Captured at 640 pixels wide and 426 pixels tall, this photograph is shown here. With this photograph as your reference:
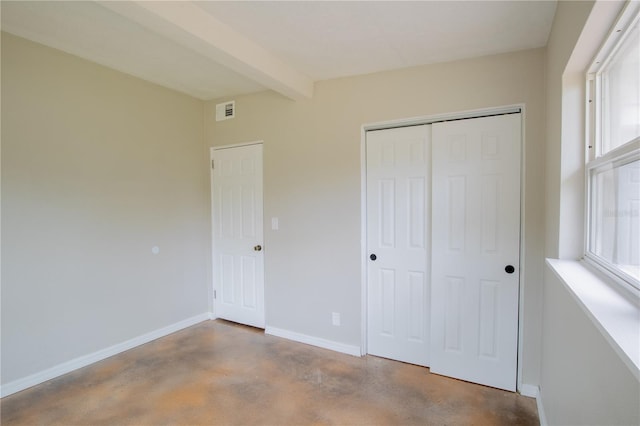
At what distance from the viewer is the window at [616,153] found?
3.29 ft

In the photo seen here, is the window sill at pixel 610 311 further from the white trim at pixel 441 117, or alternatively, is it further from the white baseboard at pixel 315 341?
the white baseboard at pixel 315 341

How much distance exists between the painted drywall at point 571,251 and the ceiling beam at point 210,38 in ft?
5.94

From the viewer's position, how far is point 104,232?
275 centimetres

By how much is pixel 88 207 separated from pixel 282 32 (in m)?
2.13

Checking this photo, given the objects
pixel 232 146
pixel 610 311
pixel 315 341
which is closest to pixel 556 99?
pixel 610 311

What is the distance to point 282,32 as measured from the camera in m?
2.08

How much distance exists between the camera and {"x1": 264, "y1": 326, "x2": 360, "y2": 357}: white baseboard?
282 cm

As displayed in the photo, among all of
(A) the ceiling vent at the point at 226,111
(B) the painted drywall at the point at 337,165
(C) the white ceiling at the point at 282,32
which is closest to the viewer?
(C) the white ceiling at the point at 282,32

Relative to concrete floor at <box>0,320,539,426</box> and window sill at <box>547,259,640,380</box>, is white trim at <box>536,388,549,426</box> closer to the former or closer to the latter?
concrete floor at <box>0,320,539,426</box>

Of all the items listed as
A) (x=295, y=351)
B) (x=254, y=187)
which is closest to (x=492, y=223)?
(x=295, y=351)

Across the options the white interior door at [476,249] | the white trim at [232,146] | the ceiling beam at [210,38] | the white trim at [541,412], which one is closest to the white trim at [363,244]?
the white interior door at [476,249]

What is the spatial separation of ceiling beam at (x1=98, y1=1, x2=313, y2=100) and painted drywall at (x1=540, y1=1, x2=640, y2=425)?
1811mm

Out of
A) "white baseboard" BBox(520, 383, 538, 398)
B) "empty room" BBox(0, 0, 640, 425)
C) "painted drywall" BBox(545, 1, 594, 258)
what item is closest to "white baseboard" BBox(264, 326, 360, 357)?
"empty room" BBox(0, 0, 640, 425)

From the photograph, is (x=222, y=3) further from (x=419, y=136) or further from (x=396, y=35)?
(x=419, y=136)
